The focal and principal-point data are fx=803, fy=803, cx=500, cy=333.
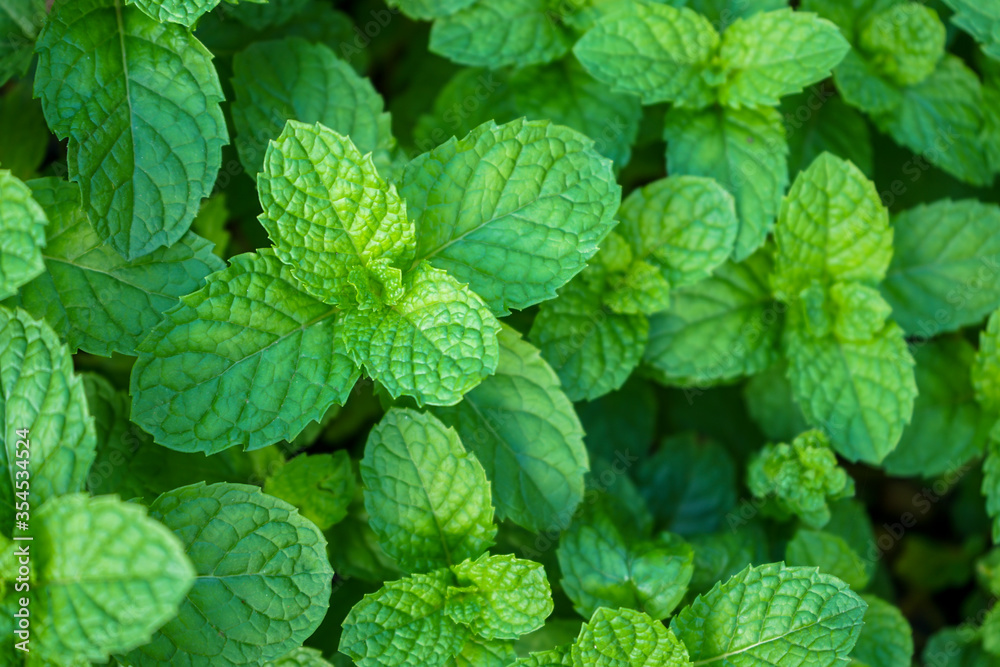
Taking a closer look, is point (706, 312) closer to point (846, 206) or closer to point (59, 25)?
point (846, 206)

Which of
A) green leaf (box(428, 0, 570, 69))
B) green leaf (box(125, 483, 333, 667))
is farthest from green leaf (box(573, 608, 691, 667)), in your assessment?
green leaf (box(428, 0, 570, 69))

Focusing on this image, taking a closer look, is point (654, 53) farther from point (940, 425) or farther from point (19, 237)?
point (19, 237)

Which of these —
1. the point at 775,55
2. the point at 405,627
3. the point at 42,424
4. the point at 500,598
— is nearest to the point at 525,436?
the point at 500,598

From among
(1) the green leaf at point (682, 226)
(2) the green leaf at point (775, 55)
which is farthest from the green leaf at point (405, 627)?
(2) the green leaf at point (775, 55)

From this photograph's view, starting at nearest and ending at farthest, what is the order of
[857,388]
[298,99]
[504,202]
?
[504,202] < [298,99] < [857,388]

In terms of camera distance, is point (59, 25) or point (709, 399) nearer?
point (59, 25)

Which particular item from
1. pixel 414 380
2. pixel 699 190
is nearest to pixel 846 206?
pixel 699 190

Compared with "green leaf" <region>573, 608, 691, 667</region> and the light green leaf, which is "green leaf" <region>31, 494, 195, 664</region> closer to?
the light green leaf
